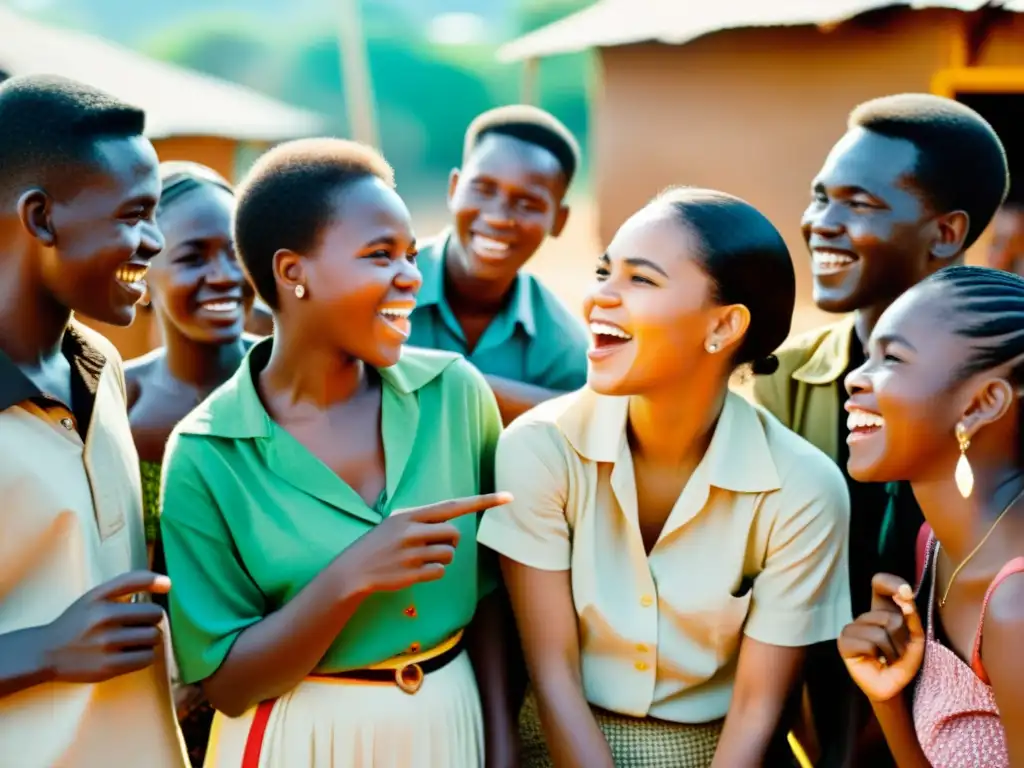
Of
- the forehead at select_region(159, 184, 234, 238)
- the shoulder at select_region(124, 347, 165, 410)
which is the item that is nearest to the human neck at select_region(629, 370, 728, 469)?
the forehead at select_region(159, 184, 234, 238)

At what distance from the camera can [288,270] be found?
2.38 metres

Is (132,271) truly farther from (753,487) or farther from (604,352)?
(753,487)

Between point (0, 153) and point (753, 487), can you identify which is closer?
point (0, 153)

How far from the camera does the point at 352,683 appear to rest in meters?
2.25

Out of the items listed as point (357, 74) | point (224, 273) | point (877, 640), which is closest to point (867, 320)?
point (877, 640)

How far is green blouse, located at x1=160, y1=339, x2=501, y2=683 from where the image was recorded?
7.18 feet

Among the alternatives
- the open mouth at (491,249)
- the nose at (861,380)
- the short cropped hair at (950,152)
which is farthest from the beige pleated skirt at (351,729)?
the short cropped hair at (950,152)

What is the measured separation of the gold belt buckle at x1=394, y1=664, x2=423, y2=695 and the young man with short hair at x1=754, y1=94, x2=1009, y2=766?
103cm

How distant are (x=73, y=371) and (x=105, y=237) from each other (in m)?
0.28

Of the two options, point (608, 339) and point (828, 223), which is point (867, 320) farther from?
point (608, 339)

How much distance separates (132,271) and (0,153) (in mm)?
304

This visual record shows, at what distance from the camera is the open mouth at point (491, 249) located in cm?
355

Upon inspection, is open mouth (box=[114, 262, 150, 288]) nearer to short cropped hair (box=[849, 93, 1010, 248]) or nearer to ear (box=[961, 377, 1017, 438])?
ear (box=[961, 377, 1017, 438])

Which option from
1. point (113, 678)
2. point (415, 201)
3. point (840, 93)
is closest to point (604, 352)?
point (113, 678)
